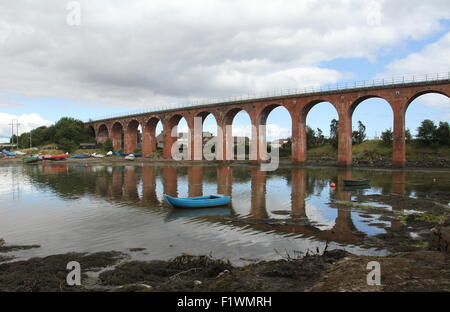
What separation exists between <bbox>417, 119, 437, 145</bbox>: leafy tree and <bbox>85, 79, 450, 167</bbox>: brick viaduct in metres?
9.90

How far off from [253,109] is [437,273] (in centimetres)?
4793

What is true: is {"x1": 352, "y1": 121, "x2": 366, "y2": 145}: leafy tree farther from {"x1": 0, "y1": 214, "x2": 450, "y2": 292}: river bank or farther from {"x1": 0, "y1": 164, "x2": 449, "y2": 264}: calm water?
{"x1": 0, "y1": 214, "x2": 450, "y2": 292}: river bank

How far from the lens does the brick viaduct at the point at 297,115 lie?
40031 millimetres

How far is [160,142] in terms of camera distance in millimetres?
97688

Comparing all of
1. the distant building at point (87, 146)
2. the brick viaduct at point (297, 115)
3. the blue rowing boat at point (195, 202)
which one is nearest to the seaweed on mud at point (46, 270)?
the blue rowing boat at point (195, 202)

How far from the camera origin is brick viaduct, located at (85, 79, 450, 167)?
40.0 metres

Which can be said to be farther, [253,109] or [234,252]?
[253,109]

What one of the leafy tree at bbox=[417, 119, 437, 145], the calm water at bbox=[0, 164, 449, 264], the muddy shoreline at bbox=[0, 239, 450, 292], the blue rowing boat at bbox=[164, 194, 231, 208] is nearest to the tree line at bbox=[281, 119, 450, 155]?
the leafy tree at bbox=[417, 119, 437, 145]

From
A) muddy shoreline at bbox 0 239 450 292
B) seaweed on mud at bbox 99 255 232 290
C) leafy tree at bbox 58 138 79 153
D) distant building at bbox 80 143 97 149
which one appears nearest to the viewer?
muddy shoreline at bbox 0 239 450 292

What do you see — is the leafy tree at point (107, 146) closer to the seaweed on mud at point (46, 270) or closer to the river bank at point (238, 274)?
the river bank at point (238, 274)

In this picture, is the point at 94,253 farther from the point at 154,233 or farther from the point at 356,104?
the point at 356,104

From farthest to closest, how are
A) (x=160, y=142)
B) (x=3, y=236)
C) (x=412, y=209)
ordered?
(x=160, y=142) → (x=412, y=209) → (x=3, y=236)

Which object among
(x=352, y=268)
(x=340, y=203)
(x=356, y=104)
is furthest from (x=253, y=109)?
(x=352, y=268)

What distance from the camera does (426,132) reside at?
1876 inches
